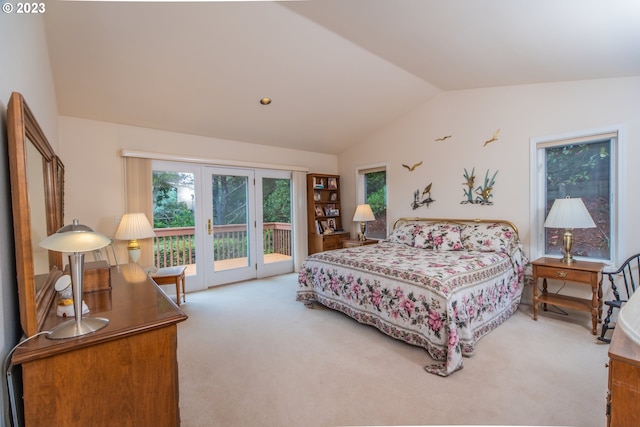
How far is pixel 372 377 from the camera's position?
213 cm

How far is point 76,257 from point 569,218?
3.84 metres

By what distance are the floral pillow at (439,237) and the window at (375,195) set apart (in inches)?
45.1

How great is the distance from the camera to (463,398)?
1880 mm

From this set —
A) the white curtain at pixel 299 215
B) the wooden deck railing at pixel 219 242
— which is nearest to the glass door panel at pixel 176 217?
the wooden deck railing at pixel 219 242

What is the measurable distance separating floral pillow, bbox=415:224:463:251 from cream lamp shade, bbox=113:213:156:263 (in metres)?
3.39

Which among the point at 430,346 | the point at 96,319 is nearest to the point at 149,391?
the point at 96,319

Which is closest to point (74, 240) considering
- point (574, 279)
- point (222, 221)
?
point (222, 221)

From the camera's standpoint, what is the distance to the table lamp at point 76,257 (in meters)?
1.09

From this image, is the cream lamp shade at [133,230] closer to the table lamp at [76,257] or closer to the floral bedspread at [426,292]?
the floral bedspread at [426,292]

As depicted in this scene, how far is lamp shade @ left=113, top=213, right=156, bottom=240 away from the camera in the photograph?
11.0 ft

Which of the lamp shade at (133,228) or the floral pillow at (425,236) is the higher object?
the lamp shade at (133,228)

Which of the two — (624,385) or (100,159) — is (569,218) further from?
(100,159)

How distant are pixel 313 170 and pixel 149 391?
4.76 meters

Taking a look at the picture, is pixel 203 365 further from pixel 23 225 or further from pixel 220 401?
pixel 23 225
